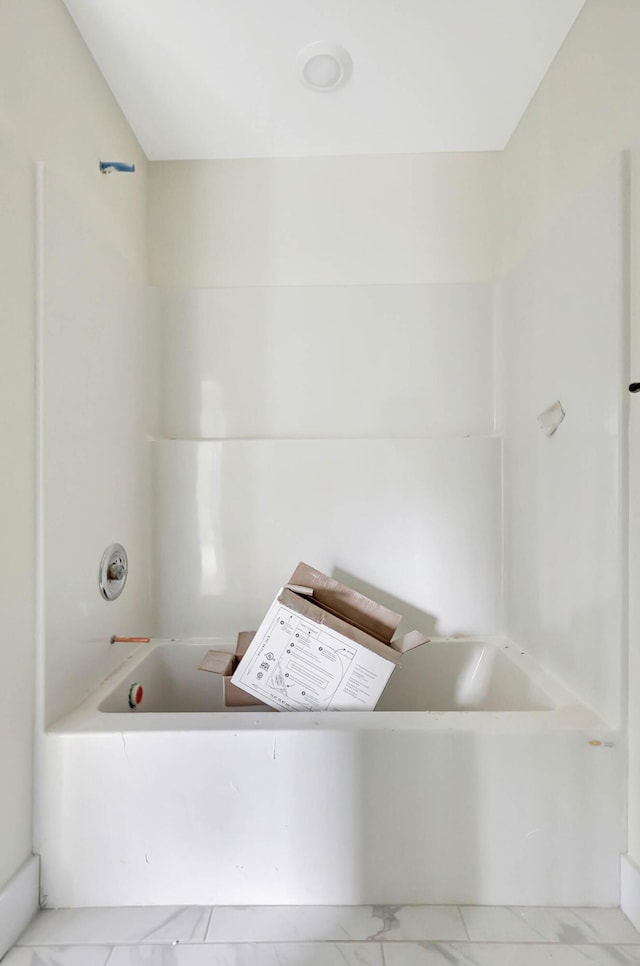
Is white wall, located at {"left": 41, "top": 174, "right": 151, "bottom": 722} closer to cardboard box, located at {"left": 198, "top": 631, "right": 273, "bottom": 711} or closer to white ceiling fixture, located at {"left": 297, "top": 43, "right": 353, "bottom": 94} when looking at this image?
cardboard box, located at {"left": 198, "top": 631, "right": 273, "bottom": 711}

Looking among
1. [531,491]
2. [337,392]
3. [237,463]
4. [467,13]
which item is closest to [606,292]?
[531,491]

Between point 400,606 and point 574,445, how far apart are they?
0.73 meters

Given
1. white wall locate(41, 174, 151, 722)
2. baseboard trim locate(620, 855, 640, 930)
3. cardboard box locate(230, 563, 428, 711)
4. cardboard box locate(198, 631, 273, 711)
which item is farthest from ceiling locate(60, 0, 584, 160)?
baseboard trim locate(620, 855, 640, 930)

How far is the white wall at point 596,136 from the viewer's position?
1032 mm

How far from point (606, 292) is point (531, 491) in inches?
22.5

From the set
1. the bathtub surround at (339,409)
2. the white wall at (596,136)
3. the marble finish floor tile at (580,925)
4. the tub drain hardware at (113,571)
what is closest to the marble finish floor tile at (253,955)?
the bathtub surround at (339,409)

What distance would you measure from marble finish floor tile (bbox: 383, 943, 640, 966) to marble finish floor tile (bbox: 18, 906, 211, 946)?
1.21 feet

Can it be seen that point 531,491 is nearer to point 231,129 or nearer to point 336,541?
point 336,541

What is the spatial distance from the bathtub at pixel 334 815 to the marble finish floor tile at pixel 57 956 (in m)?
Result: 0.10

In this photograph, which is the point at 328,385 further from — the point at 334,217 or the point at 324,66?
the point at 324,66

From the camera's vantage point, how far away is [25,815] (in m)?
1.07

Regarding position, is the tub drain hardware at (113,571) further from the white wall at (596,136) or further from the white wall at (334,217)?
the white wall at (596,136)

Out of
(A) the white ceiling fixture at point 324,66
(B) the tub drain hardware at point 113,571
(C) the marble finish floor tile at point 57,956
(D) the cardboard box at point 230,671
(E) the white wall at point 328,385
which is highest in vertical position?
(A) the white ceiling fixture at point 324,66

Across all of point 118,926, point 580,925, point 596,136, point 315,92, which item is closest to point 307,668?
point 118,926
